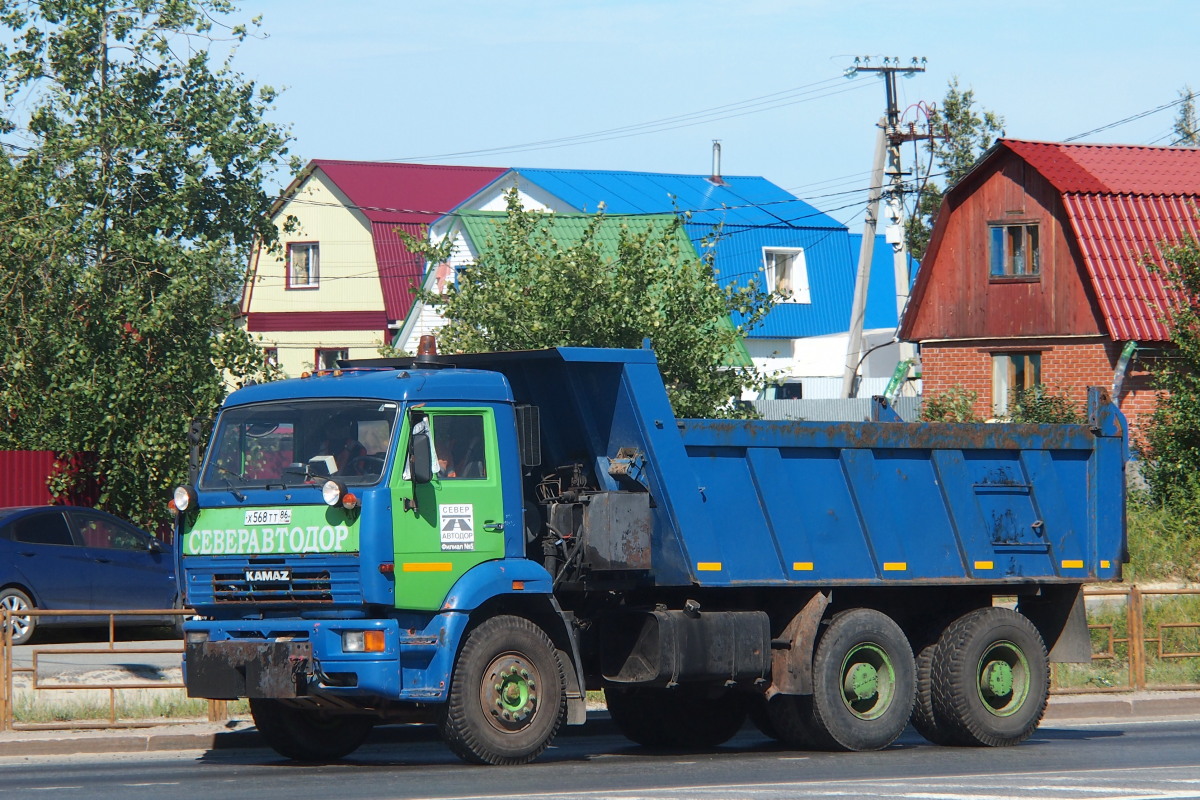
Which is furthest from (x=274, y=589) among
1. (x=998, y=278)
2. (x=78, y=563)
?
(x=998, y=278)

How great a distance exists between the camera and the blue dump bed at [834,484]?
40.0 feet

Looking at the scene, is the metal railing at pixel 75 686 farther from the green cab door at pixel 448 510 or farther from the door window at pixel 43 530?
→ the door window at pixel 43 530

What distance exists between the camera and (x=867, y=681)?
1293cm

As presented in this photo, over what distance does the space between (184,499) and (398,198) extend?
44510 mm

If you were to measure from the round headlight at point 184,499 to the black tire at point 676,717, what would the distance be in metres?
3.96

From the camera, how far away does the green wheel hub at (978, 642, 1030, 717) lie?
13.5 m

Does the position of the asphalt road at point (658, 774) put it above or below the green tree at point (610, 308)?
below

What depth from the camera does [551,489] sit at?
1233 centimetres

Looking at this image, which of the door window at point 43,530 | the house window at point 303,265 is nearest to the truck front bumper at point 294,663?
the door window at point 43,530

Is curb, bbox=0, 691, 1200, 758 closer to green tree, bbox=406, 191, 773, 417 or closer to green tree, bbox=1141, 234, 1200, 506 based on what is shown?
green tree, bbox=406, 191, 773, 417

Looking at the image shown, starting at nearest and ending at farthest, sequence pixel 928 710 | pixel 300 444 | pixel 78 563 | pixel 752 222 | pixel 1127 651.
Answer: pixel 300 444 → pixel 928 710 → pixel 1127 651 → pixel 78 563 → pixel 752 222

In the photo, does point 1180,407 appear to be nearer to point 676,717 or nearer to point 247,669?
point 676,717

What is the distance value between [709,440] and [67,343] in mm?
13113

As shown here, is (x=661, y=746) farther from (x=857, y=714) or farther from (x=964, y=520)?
(x=964, y=520)
